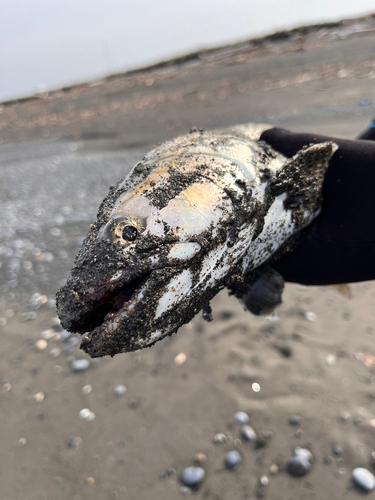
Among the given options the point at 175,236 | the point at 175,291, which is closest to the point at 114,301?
the point at 175,291

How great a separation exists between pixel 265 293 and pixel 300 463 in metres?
1.60

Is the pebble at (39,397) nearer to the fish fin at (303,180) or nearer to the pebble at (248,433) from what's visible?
the pebble at (248,433)

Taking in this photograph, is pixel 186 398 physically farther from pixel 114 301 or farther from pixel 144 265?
pixel 144 265

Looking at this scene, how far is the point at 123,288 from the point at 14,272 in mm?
4584

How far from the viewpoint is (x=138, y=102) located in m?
15.0

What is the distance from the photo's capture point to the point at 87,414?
3283mm

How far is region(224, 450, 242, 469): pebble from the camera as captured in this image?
276 cm

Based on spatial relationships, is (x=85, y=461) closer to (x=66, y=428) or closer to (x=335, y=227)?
(x=66, y=428)

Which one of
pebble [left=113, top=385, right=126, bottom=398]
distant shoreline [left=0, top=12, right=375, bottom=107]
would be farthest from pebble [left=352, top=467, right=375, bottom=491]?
distant shoreline [left=0, top=12, right=375, bottom=107]

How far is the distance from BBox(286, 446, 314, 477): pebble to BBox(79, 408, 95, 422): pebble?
1761 millimetres

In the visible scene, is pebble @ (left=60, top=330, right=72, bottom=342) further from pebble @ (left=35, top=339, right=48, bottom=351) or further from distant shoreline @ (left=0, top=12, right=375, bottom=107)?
distant shoreline @ (left=0, top=12, right=375, bottom=107)

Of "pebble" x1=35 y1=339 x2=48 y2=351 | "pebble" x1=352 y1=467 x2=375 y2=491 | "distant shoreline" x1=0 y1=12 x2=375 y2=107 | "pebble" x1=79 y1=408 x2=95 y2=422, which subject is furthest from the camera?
"distant shoreline" x1=0 y1=12 x2=375 y2=107

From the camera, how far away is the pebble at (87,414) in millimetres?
3248

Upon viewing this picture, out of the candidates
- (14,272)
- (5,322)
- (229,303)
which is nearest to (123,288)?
(229,303)
